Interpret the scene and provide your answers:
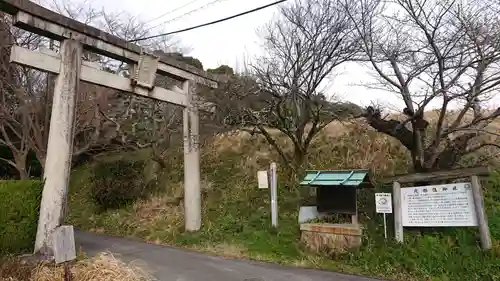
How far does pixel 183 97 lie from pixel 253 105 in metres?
2.22

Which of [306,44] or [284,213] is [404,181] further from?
[306,44]

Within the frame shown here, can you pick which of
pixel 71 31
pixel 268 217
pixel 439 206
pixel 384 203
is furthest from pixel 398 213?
pixel 71 31

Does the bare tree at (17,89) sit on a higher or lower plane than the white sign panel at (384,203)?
higher

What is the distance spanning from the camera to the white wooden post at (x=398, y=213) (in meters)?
7.53

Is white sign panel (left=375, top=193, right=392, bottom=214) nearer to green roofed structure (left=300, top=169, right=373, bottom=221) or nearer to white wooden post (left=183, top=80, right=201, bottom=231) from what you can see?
green roofed structure (left=300, top=169, right=373, bottom=221)

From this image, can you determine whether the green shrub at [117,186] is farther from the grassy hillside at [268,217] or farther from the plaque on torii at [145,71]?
the plaque on torii at [145,71]

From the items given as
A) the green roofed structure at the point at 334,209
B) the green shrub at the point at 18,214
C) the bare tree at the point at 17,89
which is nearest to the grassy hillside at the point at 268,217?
the green roofed structure at the point at 334,209

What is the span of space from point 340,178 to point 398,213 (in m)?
1.33

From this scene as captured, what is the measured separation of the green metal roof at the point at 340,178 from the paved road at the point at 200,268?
6.25 ft

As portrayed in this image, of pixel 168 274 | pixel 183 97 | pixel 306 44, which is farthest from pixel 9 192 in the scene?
pixel 306 44

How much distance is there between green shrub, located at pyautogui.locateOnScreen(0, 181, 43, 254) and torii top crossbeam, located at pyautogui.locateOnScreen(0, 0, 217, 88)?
11.0 feet

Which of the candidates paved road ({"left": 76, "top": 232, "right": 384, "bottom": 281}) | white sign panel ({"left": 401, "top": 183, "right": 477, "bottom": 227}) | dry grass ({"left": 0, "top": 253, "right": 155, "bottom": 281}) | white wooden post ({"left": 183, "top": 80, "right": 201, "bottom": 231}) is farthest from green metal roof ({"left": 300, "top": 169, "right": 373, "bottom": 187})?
dry grass ({"left": 0, "top": 253, "right": 155, "bottom": 281})

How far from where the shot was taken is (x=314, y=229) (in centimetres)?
828

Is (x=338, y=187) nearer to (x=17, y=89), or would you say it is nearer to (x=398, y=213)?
(x=398, y=213)
